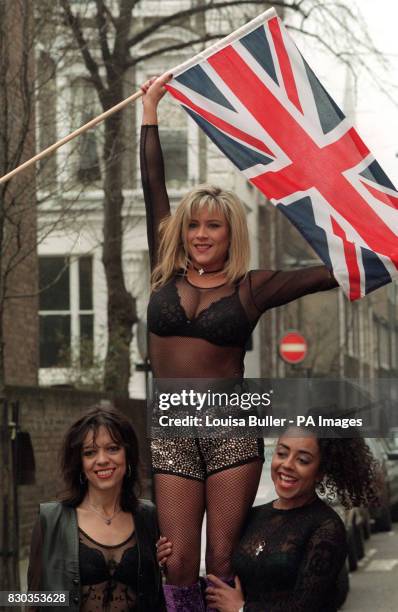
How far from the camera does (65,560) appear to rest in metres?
4.63

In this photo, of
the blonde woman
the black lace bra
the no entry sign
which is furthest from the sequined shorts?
the no entry sign

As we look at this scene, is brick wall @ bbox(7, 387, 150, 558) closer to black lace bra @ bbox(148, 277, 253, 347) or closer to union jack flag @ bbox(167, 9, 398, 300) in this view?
union jack flag @ bbox(167, 9, 398, 300)

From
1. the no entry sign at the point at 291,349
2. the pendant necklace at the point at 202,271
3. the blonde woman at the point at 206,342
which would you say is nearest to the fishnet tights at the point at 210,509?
the blonde woman at the point at 206,342

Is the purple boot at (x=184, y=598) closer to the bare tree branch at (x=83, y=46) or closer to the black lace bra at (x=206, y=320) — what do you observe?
the black lace bra at (x=206, y=320)

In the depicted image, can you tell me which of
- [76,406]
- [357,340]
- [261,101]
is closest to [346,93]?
[76,406]

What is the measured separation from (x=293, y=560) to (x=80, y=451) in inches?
33.5

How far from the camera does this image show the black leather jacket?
4605 mm

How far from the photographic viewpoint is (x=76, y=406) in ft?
55.8

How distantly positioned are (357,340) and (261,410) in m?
27.7

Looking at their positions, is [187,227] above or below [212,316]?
above

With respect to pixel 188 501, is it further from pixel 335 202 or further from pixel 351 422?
pixel 335 202

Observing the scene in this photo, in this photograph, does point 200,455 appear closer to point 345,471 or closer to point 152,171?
point 345,471

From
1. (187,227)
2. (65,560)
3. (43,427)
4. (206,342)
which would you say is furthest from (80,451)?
(43,427)

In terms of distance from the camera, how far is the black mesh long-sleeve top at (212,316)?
4.60 m
